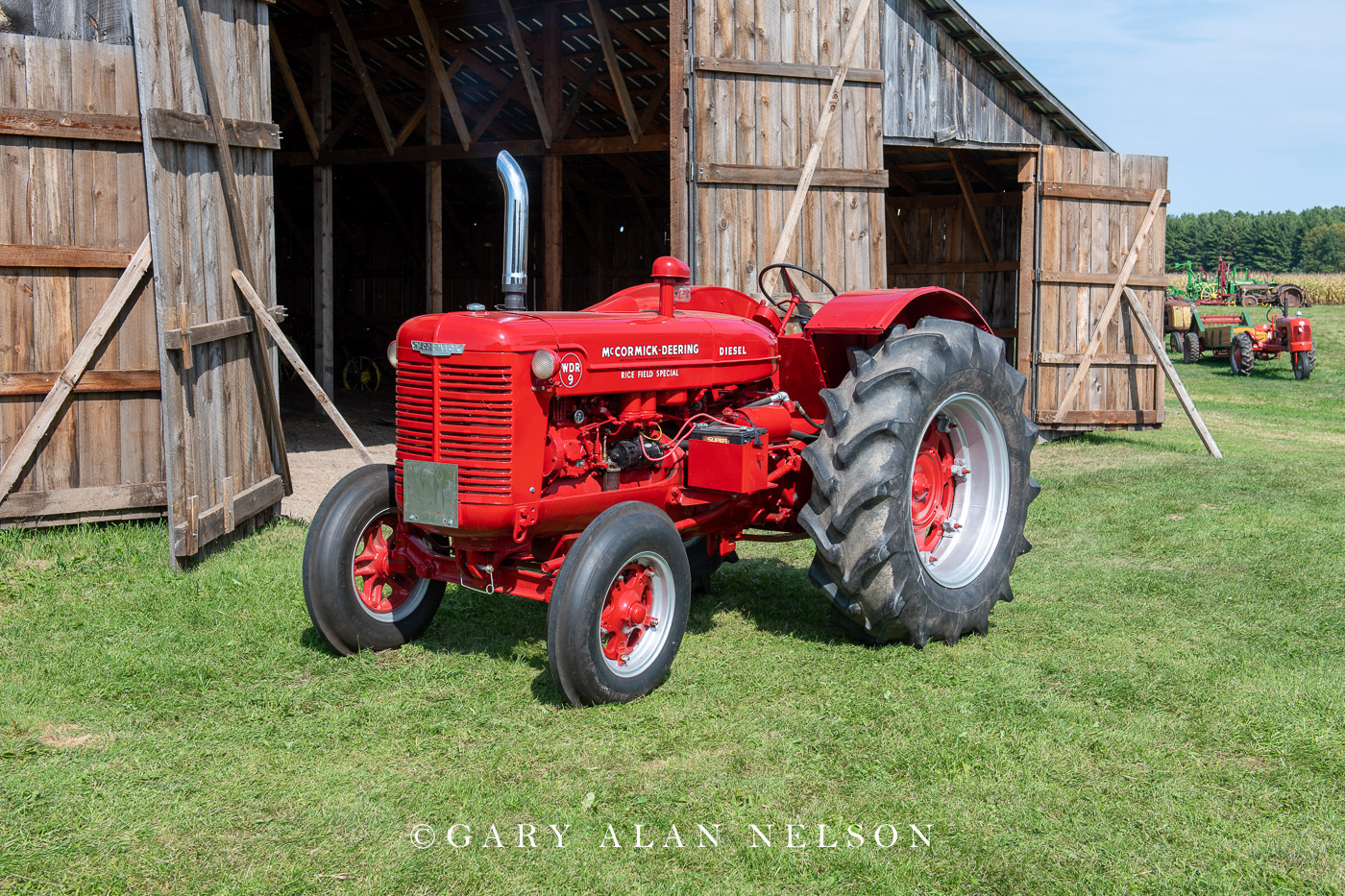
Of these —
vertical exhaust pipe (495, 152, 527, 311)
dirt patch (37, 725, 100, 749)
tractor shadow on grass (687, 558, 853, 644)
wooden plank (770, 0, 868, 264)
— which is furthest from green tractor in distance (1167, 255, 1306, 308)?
dirt patch (37, 725, 100, 749)

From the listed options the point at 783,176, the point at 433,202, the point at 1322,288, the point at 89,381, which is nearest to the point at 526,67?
the point at 433,202

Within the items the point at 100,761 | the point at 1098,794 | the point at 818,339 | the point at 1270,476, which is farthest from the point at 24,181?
the point at 1270,476

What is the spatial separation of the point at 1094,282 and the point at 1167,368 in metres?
1.11

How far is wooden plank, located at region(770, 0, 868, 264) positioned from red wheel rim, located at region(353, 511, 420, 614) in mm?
4373

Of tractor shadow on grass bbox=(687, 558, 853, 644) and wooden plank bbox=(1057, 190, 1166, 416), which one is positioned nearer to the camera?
tractor shadow on grass bbox=(687, 558, 853, 644)

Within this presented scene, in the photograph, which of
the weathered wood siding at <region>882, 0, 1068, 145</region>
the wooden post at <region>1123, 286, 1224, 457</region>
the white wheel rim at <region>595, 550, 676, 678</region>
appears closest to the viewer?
the white wheel rim at <region>595, 550, 676, 678</region>

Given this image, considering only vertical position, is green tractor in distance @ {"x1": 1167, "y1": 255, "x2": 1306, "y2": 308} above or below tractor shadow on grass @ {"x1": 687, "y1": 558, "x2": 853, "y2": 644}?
above

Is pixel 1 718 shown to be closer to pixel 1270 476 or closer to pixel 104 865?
pixel 104 865

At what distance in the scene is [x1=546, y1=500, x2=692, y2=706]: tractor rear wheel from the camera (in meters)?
3.96

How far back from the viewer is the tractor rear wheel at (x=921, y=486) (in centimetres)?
455

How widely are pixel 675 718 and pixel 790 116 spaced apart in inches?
222

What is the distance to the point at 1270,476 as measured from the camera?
9164 millimetres

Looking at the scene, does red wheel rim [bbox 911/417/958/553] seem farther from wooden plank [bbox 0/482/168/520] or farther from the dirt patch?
wooden plank [bbox 0/482/168/520]

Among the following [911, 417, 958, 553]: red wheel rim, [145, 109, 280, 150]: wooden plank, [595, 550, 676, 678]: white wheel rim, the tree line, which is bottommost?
[595, 550, 676, 678]: white wheel rim
